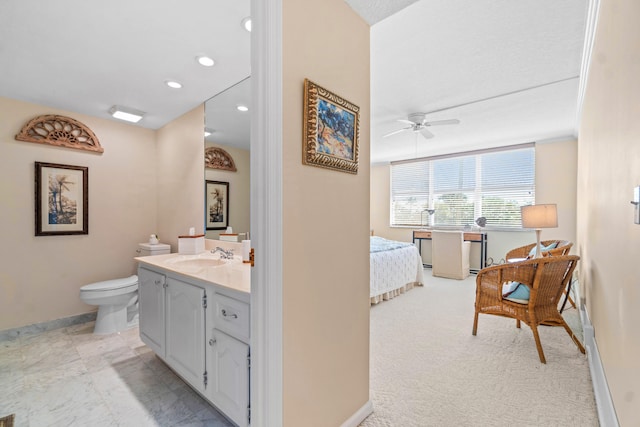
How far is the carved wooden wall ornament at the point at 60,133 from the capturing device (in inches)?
114

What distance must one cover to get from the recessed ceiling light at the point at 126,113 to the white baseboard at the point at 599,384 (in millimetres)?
4368

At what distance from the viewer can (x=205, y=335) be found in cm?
162

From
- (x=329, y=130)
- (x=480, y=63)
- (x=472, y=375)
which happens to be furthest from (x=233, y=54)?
(x=472, y=375)

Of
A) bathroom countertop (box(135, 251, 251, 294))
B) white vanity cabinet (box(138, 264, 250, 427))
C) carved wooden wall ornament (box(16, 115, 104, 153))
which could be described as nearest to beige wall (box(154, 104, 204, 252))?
bathroom countertop (box(135, 251, 251, 294))

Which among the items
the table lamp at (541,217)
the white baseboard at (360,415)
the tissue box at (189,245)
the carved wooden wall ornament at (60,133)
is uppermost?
the carved wooden wall ornament at (60,133)

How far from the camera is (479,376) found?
2.05m

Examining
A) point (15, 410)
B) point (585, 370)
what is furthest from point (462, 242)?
point (15, 410)

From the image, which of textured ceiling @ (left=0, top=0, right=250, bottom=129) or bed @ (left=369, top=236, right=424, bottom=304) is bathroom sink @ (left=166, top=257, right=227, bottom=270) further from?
bed @ (left=369, top=236, right=424, bottom=304)

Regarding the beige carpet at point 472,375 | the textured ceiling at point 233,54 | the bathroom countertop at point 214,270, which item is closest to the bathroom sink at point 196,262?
the bathroom countertop at point 214,270

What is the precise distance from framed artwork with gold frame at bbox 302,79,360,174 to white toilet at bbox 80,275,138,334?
2.70 metres

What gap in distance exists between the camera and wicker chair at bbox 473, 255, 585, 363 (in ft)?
7.32

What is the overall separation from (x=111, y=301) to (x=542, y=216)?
453cm

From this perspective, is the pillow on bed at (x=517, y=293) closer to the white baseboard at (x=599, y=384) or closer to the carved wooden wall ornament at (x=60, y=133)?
the white baseboard at (x=599, y=384)

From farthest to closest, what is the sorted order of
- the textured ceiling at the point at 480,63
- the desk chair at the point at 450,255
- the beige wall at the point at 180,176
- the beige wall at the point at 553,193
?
the desk chair at the point at 450,255, the beige wall at the point at 553,193, the beige wall at the point at 180,176, the textured ceiling at the point at 480,63
